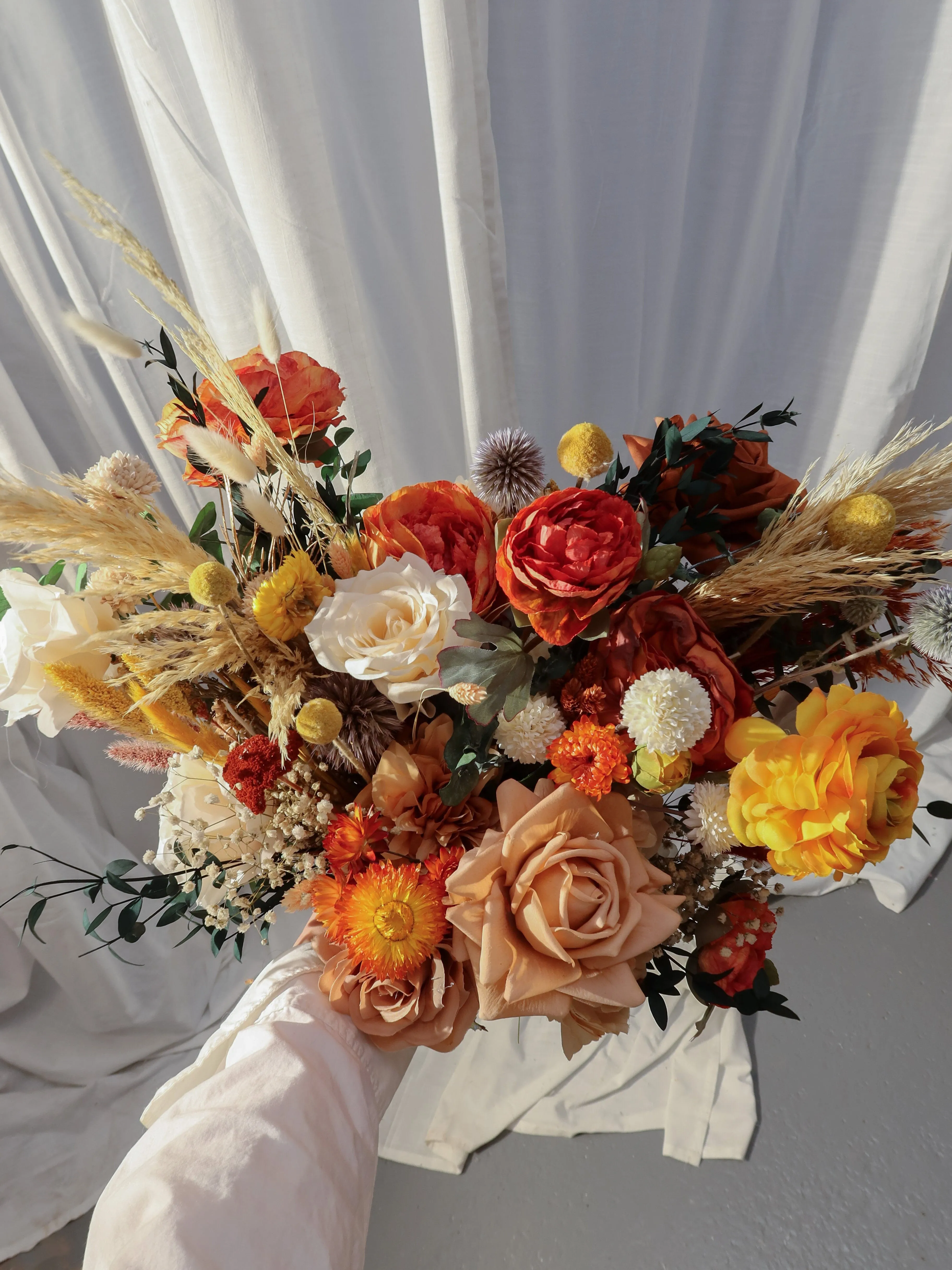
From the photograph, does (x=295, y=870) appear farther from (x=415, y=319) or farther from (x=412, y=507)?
(x=415, y=319)

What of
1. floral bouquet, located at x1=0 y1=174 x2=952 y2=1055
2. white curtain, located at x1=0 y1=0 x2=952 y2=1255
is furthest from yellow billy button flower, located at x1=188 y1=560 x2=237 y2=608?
white curtain, located at x1=0 y1=0 x2=952 y2=1255

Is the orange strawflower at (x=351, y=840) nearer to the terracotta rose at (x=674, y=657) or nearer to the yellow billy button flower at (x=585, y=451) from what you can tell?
the terracotta rose at (x=674, y=657)

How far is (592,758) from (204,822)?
0.29 metres

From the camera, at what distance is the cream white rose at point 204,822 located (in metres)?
0.56

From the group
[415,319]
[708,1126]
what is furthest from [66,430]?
[708,1126]

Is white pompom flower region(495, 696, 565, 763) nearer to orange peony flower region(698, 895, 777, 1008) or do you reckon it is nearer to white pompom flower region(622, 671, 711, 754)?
white pompom flower region(622, 671, 711, 754)

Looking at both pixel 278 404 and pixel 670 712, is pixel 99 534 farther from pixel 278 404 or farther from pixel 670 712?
pixel 670 712

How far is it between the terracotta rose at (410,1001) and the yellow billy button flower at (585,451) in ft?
1.14

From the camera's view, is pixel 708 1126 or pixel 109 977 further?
pixel 109 977

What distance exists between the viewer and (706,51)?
3.06ft

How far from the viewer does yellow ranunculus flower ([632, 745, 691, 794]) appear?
470 millimetres

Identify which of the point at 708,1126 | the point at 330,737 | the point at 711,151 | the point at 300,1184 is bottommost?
the point at 708,1126

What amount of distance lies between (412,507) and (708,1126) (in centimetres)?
103

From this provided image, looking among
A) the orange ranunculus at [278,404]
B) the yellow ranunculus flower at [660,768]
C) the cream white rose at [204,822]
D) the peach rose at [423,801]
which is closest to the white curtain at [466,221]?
the orange ranunculus at [278,404]
